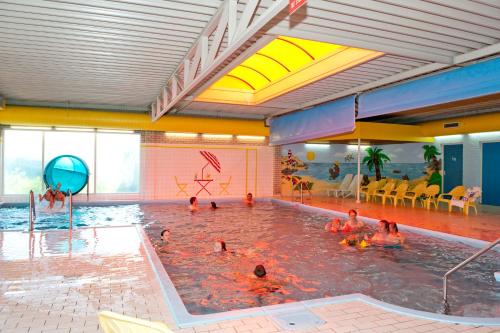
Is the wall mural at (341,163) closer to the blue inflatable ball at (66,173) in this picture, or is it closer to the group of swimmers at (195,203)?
the group of swimmers at (195,203)

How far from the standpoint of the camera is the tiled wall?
13.5 meters

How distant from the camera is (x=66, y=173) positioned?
1066 centimetres

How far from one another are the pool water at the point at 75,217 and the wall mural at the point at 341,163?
6.78m

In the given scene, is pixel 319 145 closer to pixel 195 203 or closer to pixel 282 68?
pixel 195 203

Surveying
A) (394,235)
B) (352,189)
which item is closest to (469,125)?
(352,189)

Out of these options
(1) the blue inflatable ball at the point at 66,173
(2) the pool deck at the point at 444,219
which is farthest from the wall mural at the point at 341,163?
(1) the blue inflatable ball at the point at 66,173

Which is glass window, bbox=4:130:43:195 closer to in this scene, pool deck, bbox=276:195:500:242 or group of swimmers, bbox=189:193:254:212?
group of swimmers, bbox=189:193:254:212

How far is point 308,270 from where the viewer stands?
5758 mm

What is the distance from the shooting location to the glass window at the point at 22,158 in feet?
39.8

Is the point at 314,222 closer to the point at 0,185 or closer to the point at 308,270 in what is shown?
the point at 308,270

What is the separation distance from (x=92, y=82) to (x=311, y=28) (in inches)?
234

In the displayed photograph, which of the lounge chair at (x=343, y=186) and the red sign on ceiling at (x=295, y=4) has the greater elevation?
the red sign on ceiling at (x=295, y=4)

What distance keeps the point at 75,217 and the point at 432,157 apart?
13.4 m

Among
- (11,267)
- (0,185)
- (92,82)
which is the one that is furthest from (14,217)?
(11,267)
